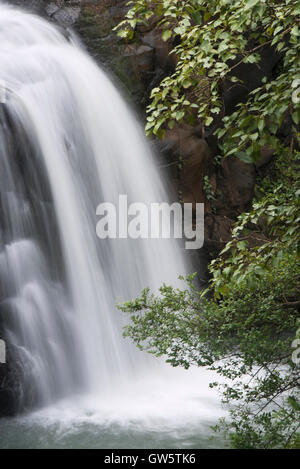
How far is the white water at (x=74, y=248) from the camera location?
5617 millimetres

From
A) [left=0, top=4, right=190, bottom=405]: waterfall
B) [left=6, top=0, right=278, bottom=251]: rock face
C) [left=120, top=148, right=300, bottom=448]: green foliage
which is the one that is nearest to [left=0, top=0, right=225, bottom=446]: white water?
[left=0, top=4, right=190, bottom=405]: waterfall

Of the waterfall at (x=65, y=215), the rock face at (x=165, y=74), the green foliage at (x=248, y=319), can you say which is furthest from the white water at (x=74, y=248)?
the green foliage at (x=248, y=319)

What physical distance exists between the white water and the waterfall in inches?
0.6

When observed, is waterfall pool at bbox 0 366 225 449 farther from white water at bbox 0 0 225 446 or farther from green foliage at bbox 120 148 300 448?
green foliage at bbox 120 148 300 448

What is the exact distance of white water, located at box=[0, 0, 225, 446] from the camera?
5.62m

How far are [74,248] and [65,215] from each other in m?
0.46

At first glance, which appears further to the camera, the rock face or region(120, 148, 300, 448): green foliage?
the rock face

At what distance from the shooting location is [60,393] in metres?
5.63

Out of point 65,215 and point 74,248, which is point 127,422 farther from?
point 65,215

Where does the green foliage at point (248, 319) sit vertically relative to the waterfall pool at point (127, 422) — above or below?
above

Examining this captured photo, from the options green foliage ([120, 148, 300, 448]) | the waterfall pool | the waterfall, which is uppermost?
the waterfall

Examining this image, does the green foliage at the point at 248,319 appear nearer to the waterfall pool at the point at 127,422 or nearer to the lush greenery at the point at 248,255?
the lush greenery at the point at 248,255

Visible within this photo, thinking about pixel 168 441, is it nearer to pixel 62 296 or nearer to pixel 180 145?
pixel 62 296

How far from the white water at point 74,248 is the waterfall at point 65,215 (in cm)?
2
